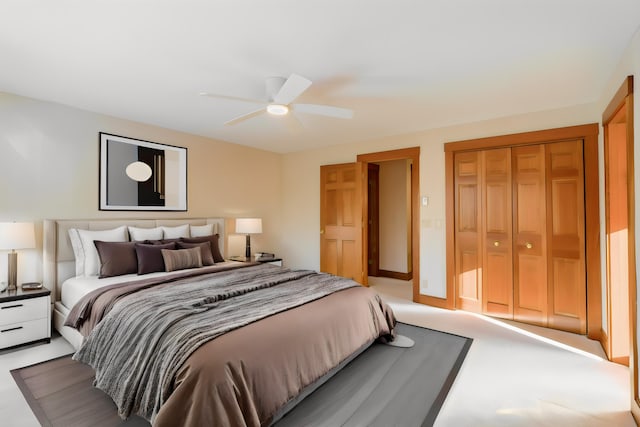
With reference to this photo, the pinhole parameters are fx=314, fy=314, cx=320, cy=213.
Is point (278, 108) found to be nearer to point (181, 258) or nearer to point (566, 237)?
point (181, 258)

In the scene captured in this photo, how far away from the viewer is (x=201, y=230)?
14.2ft

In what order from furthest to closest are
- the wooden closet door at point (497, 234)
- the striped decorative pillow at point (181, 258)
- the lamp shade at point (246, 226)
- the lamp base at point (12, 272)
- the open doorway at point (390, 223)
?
the open doorway at point (390, 223), the lamp shade at point (246, 226), the wooden closet door at point (497, 234), the striped decorative pillow at point (181, 258), the lamp base at point (12, 272)

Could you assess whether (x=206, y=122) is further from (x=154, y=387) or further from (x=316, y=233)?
(x=154, y=387)

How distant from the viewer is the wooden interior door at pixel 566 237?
10.8 ft

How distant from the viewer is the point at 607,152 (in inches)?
114

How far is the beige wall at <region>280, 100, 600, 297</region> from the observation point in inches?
143

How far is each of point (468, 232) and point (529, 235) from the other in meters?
0.66

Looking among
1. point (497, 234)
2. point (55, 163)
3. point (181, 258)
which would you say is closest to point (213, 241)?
point (181, 258)

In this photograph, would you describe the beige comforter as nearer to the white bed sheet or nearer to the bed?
the bed

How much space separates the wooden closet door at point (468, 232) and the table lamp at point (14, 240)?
4681 millimetres

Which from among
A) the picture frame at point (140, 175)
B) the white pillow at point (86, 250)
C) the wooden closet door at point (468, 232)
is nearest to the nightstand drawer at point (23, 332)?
the white pillow at point (86, 250)

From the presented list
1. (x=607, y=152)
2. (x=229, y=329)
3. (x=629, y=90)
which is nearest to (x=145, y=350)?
(x=229, y=329)

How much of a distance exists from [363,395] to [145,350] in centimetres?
144

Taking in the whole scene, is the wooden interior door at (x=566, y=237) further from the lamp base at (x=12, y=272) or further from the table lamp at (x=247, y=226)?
the lamp base at (x=12, y=272)
